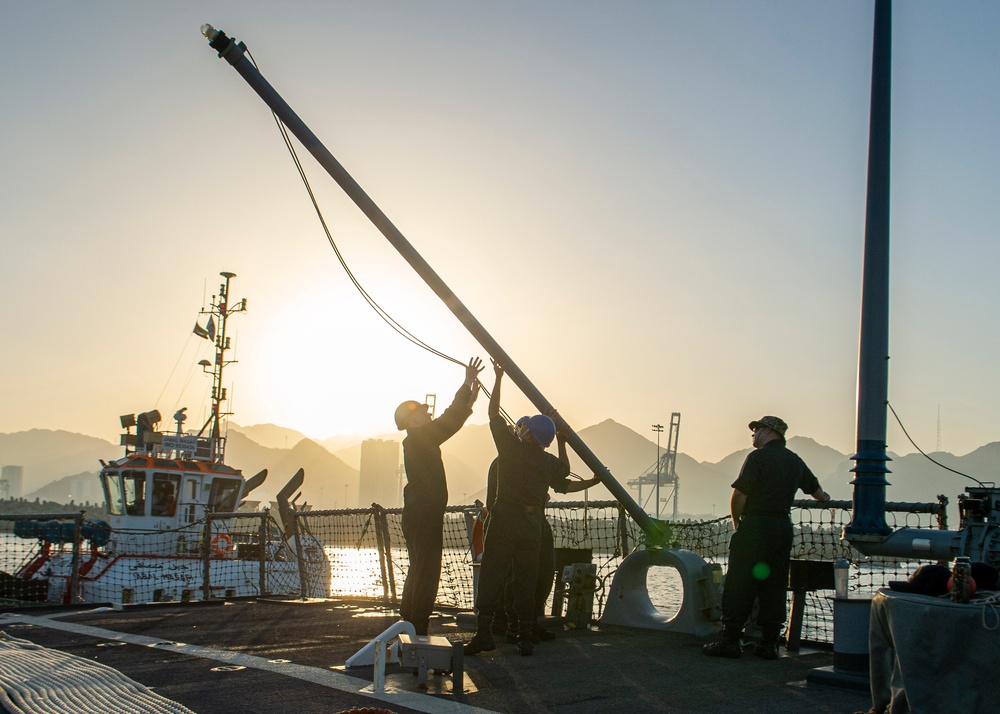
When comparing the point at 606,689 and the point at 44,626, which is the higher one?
the point at 606,689

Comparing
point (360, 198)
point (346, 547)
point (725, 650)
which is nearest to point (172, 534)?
point (346, 547)

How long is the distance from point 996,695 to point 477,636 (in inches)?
134

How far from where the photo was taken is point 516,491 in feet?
21.1

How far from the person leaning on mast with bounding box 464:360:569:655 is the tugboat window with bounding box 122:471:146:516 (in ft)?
58.8

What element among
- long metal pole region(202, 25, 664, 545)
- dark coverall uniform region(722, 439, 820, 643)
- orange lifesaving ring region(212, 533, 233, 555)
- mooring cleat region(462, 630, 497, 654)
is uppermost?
long metal pole region(202, 25, 664, 545)

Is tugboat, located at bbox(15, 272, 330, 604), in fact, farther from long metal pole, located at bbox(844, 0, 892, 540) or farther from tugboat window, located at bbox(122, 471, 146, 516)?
long metal pole, located at bbox(844, 0, 892, 540)

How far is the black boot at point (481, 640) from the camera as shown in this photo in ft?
19.2

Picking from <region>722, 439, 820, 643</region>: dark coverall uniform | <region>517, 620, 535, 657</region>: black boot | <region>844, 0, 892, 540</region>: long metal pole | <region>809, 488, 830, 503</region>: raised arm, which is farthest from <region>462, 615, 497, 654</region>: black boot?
<region>809, 488, 830, 503</region>: raised arm

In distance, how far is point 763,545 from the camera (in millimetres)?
6230

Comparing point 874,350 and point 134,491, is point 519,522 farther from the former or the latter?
point 134,491

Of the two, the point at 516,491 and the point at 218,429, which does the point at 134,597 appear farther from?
the point at 516,491

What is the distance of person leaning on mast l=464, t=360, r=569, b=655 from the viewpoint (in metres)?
6.12

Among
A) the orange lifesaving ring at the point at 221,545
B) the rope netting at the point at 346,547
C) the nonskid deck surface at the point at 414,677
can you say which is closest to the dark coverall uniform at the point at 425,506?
the nonskid deck surface at the point at 414,677

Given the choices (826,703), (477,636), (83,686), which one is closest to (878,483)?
(826,703)
